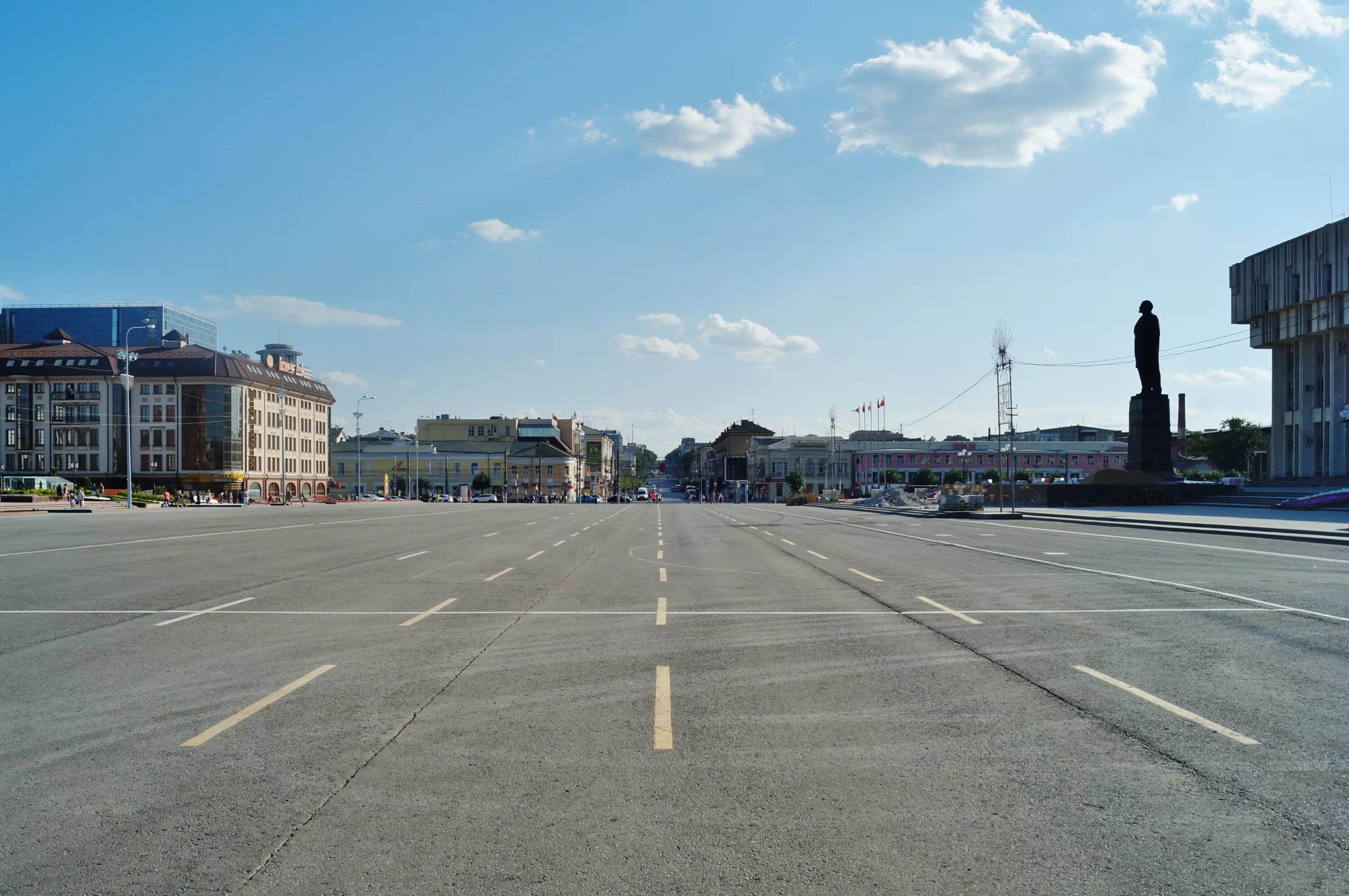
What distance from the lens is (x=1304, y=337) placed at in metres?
70.2

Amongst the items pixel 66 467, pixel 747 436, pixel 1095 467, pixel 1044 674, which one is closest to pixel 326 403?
pixel 66 467

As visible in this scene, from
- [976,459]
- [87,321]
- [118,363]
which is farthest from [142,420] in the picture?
[976,459]

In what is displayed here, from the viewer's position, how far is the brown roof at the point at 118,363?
3932 inches

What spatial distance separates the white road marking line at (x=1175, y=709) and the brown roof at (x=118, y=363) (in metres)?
106

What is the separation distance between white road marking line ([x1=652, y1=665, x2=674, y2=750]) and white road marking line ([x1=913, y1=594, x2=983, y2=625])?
4.97 meters

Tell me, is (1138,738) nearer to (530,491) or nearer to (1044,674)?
(1044,674)

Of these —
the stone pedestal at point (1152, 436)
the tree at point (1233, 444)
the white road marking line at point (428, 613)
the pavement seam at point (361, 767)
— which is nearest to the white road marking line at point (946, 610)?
the pavement seam at point (361, 767)

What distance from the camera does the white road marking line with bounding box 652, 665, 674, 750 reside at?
A: 609 centimetres

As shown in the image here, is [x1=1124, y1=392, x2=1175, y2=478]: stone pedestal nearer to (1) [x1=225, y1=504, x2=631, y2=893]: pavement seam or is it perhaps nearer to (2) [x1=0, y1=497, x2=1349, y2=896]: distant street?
(2) [x1=0, y1=497, x2=1349, y2=896]: distant street

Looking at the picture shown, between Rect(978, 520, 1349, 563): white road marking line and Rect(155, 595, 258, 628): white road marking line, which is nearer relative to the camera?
Rect(155, 595, 258, 628): white road marking line

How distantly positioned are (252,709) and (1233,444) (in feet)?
401

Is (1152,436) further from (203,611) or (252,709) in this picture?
(252,709)

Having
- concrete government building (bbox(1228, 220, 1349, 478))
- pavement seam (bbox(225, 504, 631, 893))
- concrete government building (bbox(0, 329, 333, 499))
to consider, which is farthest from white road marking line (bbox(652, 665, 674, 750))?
concrete government building (bbox(0, 329, 333, 499))

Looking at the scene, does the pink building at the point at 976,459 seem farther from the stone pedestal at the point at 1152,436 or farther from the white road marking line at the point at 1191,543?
the white road marking line at the point at 1191,543
